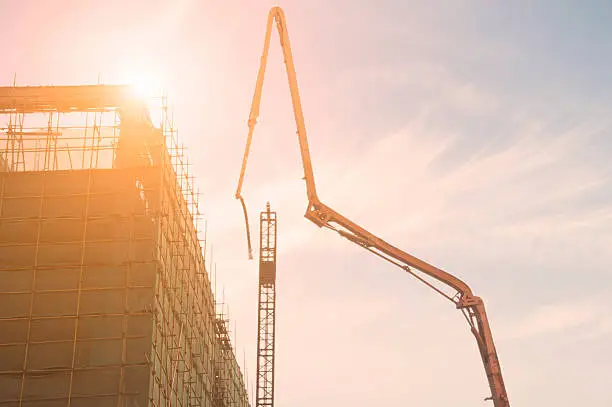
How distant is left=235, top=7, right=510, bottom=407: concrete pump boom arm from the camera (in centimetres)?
3669

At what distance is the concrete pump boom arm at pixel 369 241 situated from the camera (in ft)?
120

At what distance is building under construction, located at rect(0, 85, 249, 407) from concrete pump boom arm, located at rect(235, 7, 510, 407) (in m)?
6.18

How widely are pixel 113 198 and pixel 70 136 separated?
5.17 metres

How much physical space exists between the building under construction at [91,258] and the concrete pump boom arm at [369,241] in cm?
618

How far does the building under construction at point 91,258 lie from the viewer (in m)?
34.8

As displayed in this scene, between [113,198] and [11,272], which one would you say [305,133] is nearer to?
[113,198]

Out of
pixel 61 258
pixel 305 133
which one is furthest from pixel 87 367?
pixel 305 133

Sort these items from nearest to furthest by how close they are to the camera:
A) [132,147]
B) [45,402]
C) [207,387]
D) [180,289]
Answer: [45,402] → [132,147] → [180,289] → [207,387]

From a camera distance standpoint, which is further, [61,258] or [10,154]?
[10,154]

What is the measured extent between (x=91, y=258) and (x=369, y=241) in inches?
463

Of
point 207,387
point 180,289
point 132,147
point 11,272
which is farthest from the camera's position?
point 207,387

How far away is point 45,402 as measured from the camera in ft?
112

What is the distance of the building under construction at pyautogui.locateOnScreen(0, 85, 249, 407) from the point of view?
34781 millimetres

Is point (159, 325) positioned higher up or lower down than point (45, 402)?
higher up
